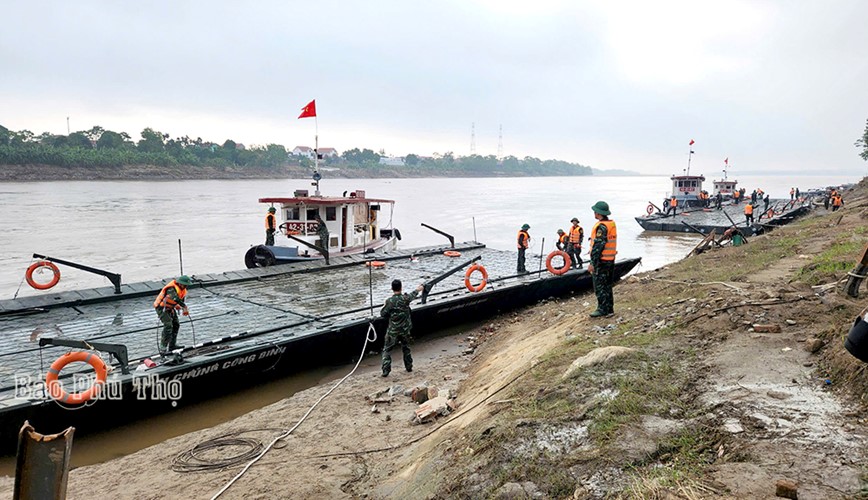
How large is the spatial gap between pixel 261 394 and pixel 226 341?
1.06 meters

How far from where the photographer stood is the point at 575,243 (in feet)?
48.3

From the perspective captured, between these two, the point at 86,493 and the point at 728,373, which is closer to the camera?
the point at 728,373

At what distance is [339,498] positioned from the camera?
4602mm

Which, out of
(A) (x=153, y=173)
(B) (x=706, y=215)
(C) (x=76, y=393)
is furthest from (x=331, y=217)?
(A) (x=153, y=173)

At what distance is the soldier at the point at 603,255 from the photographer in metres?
7.71

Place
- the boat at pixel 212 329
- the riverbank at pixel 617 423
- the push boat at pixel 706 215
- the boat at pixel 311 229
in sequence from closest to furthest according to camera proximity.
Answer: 1. the riverbank at pixel 617 423
2. the boat at pixel 212 329
3. the boat at pixel 311 229
4. the push boat at pixel 706 215

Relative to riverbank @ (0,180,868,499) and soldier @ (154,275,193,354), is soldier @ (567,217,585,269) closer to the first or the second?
riverbank @ (0,180,868,499)

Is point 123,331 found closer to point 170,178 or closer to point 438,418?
point 438,418

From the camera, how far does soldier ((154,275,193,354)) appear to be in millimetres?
7773

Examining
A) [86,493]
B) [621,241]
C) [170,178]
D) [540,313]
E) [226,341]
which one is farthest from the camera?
[170,178]

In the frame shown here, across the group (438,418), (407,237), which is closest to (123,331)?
(438,418)

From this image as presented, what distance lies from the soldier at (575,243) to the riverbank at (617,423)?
609 cm

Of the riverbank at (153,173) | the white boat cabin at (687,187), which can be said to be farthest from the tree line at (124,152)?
the white boat cabin at (687,187)

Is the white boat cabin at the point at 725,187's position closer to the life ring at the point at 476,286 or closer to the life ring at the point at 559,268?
the life ring at the point at 559,268
